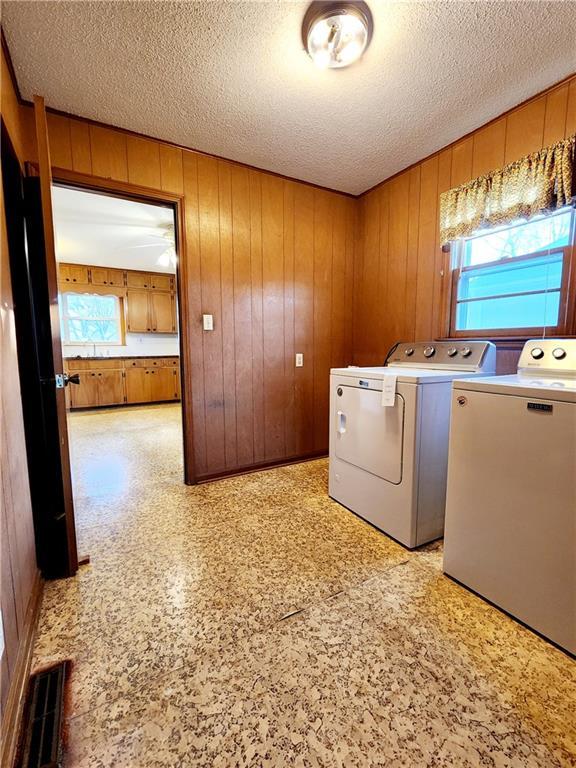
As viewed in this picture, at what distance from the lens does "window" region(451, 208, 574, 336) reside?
6.01ft

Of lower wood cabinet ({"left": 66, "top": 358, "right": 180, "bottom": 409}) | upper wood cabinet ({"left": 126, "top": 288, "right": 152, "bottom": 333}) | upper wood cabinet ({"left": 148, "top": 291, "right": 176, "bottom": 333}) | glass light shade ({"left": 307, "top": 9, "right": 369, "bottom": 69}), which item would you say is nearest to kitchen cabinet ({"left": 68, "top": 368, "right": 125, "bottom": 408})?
lower wood cabinet ({"left": 66, "top": 358, "right": 180, "bottom": 409})

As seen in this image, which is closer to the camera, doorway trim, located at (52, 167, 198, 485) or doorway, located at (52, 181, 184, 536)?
doorway trim, located at (52, 167, 198, 485)

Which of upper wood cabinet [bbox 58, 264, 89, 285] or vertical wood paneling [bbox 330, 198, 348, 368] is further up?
upper wood cabinet [bbox 58, 264, 89, 285]

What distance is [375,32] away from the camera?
1.49 metres

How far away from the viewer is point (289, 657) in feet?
3.84

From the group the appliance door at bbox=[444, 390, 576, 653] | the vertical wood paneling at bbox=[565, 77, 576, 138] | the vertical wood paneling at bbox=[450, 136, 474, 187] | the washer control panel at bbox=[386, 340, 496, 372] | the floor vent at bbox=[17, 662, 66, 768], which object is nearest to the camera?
the floor vent at bbox=[17, 662, 66, 768]

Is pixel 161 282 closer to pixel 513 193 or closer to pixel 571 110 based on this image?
pixel 513 193

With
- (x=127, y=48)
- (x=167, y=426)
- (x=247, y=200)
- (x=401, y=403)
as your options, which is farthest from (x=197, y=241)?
(x=167, y=426)

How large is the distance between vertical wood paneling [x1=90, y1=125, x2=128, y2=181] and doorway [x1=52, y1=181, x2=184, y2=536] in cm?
103

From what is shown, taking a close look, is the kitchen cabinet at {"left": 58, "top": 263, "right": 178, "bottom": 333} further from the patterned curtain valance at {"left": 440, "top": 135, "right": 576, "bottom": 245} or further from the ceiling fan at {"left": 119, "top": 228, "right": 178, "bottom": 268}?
the patterned curtain valance at {"left": 440, "top": 135, "right": 576, "bottom": 245}

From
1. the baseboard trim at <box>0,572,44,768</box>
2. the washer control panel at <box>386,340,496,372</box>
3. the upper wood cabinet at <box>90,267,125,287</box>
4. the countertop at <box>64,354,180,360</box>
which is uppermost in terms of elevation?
the upper wood cabinet at <box>90,267,125,287</box>

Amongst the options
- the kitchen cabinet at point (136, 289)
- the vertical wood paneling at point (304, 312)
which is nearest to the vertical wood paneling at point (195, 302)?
the vertical wood paneling at point (304, 312)

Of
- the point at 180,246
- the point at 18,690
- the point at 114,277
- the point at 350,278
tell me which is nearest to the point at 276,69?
the point at 180,246

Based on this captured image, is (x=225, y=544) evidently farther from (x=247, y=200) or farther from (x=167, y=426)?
(x=167, y=426)
